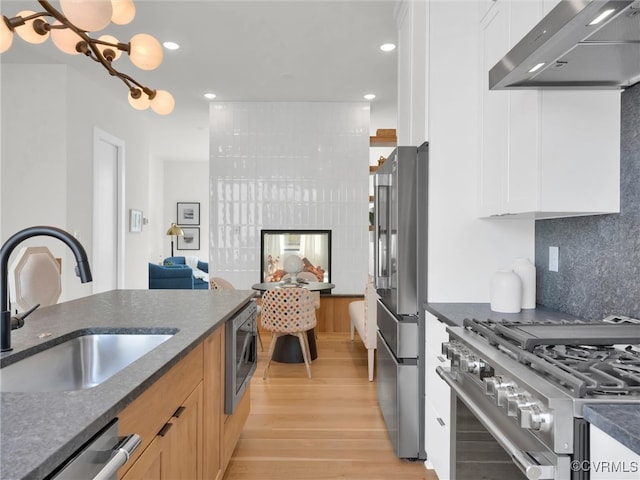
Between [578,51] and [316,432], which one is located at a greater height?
[578,51]

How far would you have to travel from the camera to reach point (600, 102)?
1565mm

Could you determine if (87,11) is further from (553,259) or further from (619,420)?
(553,259)

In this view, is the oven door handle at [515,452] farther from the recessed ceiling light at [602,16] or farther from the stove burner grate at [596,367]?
the recessed ceiling light at [602,16]

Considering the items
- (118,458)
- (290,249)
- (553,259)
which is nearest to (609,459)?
(118,458)

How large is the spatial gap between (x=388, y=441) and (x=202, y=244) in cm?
766

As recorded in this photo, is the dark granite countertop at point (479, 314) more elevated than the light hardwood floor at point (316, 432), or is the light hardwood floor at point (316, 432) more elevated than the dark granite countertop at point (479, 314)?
the dark granite countertop at point (479, 314)

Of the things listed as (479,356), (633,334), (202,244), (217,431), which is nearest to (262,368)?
(217,431)

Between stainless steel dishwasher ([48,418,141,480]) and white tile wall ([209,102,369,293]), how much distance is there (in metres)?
4.53

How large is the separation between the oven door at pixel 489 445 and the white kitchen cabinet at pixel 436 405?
22 centimetres

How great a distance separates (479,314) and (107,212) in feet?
16.2

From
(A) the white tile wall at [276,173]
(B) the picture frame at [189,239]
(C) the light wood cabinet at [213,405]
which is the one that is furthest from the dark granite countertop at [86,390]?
(B) the picture frame at [189,239]

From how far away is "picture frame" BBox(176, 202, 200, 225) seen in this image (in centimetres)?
938

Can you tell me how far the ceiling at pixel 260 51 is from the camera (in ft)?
10.4

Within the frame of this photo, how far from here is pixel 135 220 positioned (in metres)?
5.94
